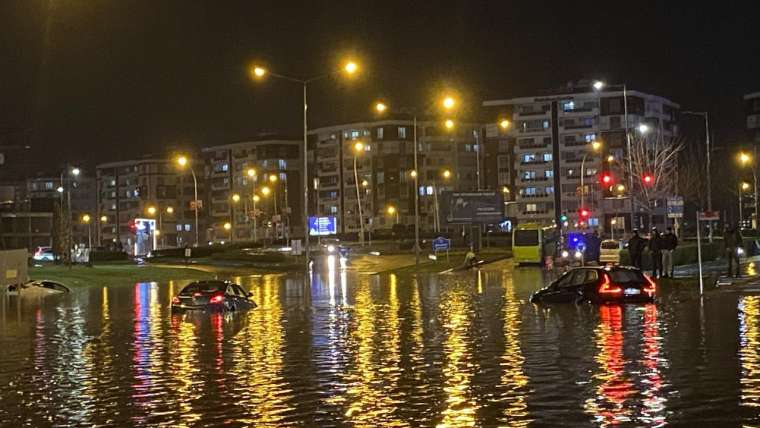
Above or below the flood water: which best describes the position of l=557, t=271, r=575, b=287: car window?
above

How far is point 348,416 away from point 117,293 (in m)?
34.9

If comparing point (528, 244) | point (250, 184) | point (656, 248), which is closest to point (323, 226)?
point (250, 184)

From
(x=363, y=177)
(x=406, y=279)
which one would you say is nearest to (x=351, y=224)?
(x=363, y=177)

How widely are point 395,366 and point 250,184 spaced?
458ft

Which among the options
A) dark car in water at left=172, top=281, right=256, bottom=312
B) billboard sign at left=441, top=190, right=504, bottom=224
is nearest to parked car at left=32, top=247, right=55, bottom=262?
billboard sign at left=441, top=190, right=504, bottom=224

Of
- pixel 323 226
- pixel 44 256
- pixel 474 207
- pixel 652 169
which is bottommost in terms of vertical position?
pixel 44 256

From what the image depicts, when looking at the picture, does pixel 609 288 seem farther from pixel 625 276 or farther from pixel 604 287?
pixel 625 276

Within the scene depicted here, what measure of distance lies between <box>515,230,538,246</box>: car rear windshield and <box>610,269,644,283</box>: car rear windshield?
34.3 meters

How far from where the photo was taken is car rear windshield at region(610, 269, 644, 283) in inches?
1106

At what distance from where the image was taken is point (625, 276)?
2834cm

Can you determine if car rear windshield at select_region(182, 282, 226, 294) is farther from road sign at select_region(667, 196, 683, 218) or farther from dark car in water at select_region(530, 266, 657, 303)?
road sign at select_region(667, 196, 683, 218)

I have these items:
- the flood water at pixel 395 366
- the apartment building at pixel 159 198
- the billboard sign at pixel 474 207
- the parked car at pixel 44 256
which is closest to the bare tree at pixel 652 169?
the billboard sign at pixel 474 207

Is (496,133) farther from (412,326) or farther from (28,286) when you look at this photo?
(412,326)

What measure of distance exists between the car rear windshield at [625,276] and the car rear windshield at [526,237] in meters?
34.3
